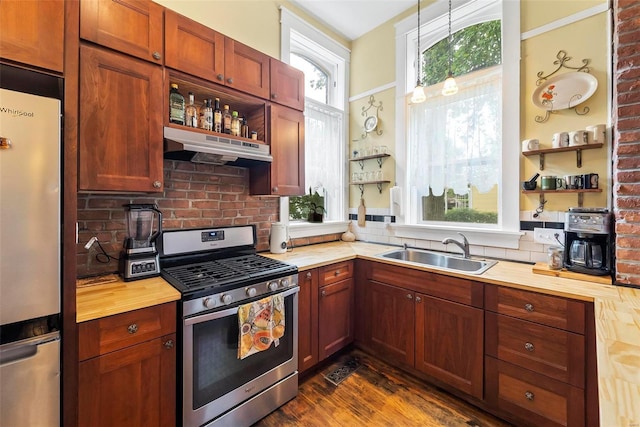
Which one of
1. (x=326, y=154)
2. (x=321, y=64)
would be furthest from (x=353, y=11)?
(x=326, y=154)

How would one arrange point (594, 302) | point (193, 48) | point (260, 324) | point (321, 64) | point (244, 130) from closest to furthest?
point (594, 302)
point (260, 324)
point (193, 48)
point (244, 130)
point (321, 64)

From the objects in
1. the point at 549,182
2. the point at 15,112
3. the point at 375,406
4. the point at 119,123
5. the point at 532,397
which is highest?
the point at 119,123

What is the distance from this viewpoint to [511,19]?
221cm

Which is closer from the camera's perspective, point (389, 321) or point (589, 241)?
point (589, 241)

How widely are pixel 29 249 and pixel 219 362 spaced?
1023 millimetres

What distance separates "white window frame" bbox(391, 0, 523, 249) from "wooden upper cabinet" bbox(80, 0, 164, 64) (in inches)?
88.0

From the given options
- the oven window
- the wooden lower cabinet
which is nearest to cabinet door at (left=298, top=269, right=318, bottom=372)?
the oven window

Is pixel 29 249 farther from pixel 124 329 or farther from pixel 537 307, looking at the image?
pixel 537 307

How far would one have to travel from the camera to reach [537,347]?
159cm

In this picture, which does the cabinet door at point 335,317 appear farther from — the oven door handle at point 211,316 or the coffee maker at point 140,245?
the coffee maker at point 140,245

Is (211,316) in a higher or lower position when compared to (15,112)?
lower

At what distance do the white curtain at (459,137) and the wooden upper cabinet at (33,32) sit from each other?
268 cm

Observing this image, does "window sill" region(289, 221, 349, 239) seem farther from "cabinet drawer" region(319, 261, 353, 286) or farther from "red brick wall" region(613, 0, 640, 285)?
"red brick wall" region(613, 0, 640, 285)

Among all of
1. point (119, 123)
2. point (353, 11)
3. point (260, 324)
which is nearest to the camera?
point (119, 123)
